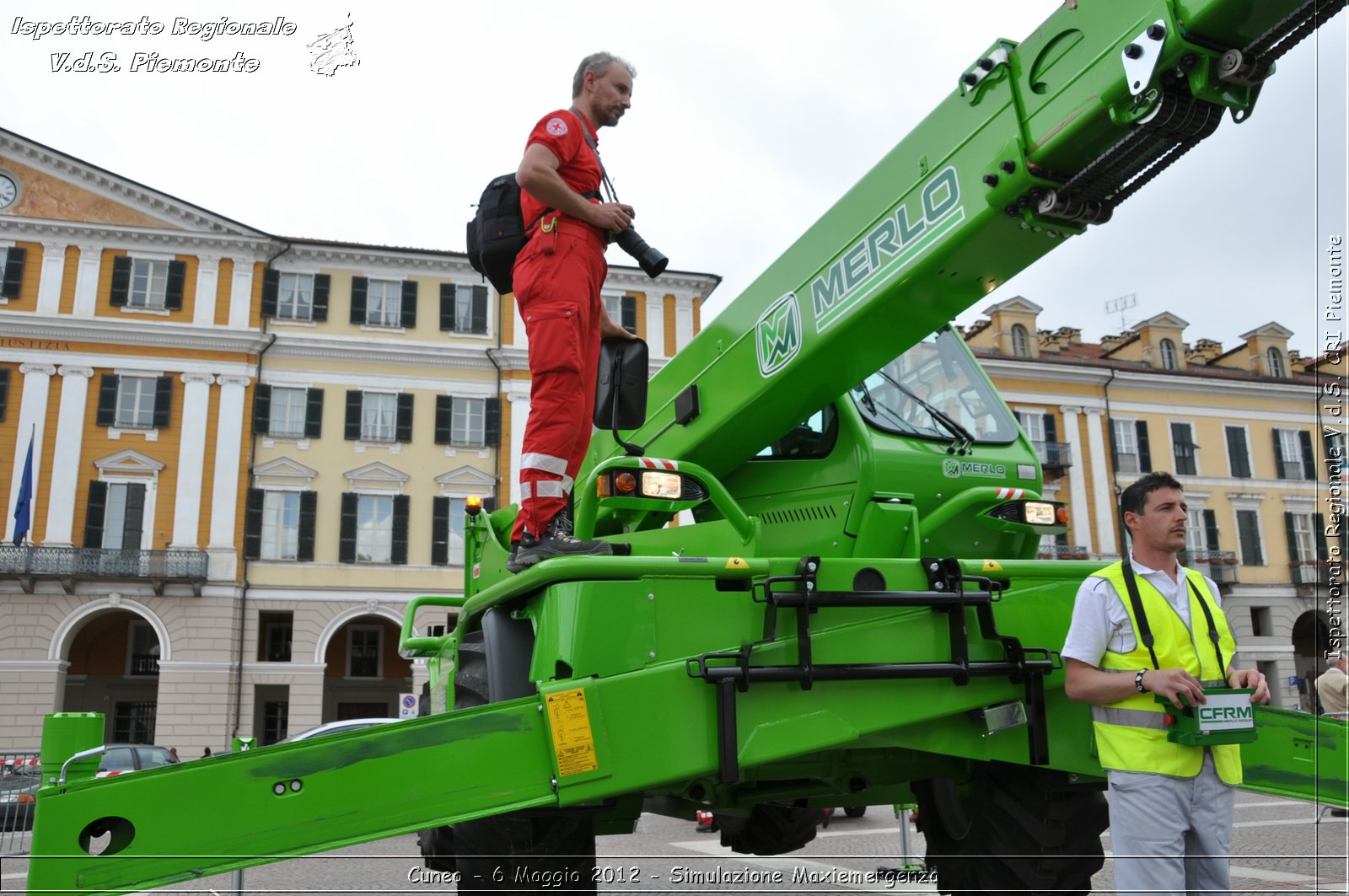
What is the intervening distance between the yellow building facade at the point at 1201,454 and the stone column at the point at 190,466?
27.9 meters

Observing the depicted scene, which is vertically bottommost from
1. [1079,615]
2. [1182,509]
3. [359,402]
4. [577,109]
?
[1079,615]

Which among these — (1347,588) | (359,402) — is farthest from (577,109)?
(359,402)

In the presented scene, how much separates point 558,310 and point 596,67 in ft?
3.77

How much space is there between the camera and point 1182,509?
352 cm

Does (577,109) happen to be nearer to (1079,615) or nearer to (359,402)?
(1079,615)

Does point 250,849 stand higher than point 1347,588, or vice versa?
point 1347,588

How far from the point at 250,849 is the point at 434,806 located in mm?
466

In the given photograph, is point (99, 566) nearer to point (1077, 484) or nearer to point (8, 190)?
point (8, 190)

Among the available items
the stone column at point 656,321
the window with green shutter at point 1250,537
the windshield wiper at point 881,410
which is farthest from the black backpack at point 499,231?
the window with green shutter at point 1250,537

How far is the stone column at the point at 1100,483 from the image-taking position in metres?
42.2

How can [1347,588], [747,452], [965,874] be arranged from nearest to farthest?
[1347,588] → [965,874] → [747,452]

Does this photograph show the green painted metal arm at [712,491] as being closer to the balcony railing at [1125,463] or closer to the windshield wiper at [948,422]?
the windshield wiper at [948,422]

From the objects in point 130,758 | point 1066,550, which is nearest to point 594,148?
point 130,758

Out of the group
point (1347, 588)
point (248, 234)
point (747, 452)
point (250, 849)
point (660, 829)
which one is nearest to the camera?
point (250, 849)
